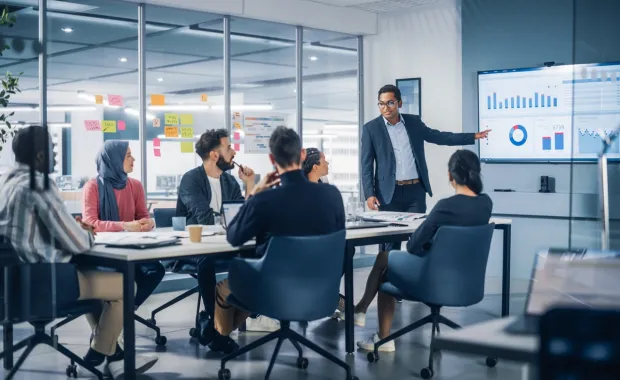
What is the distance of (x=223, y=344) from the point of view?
13.9 feet

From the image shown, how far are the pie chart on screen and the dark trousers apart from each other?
1.71 meters

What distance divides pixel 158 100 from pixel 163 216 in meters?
1.96

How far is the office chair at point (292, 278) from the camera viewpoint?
3.36m

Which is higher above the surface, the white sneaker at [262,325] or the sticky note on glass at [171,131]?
the sticky note on glass at [171,131]

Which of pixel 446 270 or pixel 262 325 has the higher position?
pixel 446 270

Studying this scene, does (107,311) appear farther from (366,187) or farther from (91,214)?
(366,187)

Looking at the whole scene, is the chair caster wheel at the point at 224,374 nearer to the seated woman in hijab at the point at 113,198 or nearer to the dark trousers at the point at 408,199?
the seated woman in hijab at the point at 113,198

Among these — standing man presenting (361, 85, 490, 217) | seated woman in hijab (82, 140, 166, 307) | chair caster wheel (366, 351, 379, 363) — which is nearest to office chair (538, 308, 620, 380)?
chair caster wheel (366, 351, 379, 363)

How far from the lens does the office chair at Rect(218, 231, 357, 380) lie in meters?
3.36

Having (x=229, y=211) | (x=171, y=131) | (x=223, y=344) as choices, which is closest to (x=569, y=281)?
(x=229, y=211)

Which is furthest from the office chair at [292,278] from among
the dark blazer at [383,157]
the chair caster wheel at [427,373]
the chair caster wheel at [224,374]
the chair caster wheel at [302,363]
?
→ the dark blazer at [383,157]

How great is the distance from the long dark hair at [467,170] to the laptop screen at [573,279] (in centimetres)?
204

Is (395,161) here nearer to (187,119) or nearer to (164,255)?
(187,119)

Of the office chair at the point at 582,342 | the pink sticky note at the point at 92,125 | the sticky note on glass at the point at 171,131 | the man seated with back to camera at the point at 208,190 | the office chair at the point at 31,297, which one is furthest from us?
the sticky note on glass at the point at 171,131
